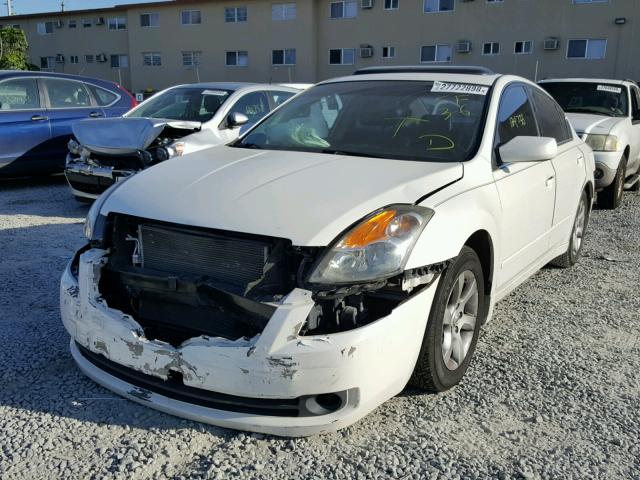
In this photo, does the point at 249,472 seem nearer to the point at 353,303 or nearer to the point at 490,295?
the point at 353,303

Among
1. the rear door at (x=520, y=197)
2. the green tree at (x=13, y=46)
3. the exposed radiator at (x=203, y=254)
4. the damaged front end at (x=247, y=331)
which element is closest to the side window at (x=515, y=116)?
the rear door at (x=520, y=197)

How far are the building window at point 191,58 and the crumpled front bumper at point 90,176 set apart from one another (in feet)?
105

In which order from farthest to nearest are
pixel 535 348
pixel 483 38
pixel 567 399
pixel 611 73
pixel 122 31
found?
1. pixel 122 31
2. pixel 483 38
3. pixel 611 73
4. pixel 535 348
5. pixel 567 399

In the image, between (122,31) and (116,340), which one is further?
(122,31)

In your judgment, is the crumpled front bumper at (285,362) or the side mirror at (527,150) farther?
the side mirror at (527,150)

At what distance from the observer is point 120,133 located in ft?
22.1

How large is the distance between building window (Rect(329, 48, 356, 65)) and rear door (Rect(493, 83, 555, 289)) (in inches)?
1171

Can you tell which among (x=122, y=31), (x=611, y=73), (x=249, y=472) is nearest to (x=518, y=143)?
(x=249, y=472)

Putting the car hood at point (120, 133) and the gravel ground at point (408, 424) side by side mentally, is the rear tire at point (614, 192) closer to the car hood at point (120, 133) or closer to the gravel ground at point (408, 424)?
the gravel ground at point (408, 424)

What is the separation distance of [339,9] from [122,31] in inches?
631

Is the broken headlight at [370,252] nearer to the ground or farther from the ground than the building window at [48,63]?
nearer to the ground

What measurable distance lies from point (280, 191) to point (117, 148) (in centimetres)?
432

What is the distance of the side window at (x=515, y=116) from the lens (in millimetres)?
3848

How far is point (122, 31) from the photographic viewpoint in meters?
40.7
